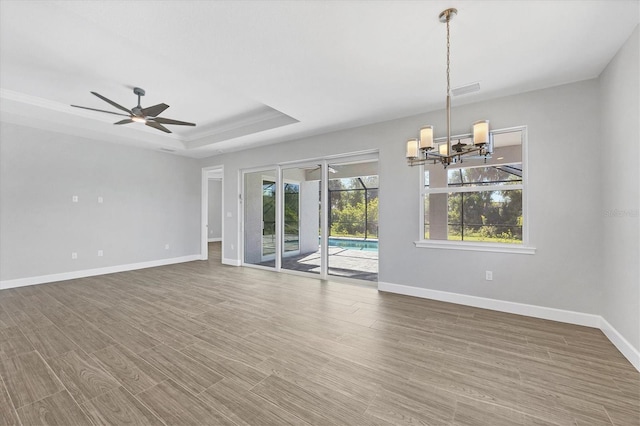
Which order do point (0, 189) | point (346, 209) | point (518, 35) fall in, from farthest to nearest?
point (346, 209)
point (0, 189)
point (518, 35)


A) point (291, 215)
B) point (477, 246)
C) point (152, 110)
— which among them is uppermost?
point (152, 110)

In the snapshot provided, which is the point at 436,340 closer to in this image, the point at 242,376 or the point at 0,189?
the point at 242,376

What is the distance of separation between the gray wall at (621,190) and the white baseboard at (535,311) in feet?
0.29

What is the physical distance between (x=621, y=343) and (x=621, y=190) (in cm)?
142

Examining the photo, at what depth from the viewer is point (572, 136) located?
307 centimetres

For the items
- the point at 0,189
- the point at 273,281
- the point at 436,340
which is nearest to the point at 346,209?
the point at 273,281

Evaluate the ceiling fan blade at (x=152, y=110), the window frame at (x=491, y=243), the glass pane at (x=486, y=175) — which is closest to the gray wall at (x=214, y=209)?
the ceiling fan blade at (x=152, y=110)

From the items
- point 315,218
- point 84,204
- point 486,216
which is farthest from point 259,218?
point 486,216

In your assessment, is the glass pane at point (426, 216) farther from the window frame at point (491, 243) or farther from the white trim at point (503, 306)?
the white trim at point (503, 306)

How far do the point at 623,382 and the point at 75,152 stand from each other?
8161 millimetres

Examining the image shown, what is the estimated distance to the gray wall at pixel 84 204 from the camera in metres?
4.52

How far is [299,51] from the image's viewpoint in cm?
254

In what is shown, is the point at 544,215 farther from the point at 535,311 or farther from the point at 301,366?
the point at 301,366

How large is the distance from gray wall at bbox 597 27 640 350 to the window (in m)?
0.73
